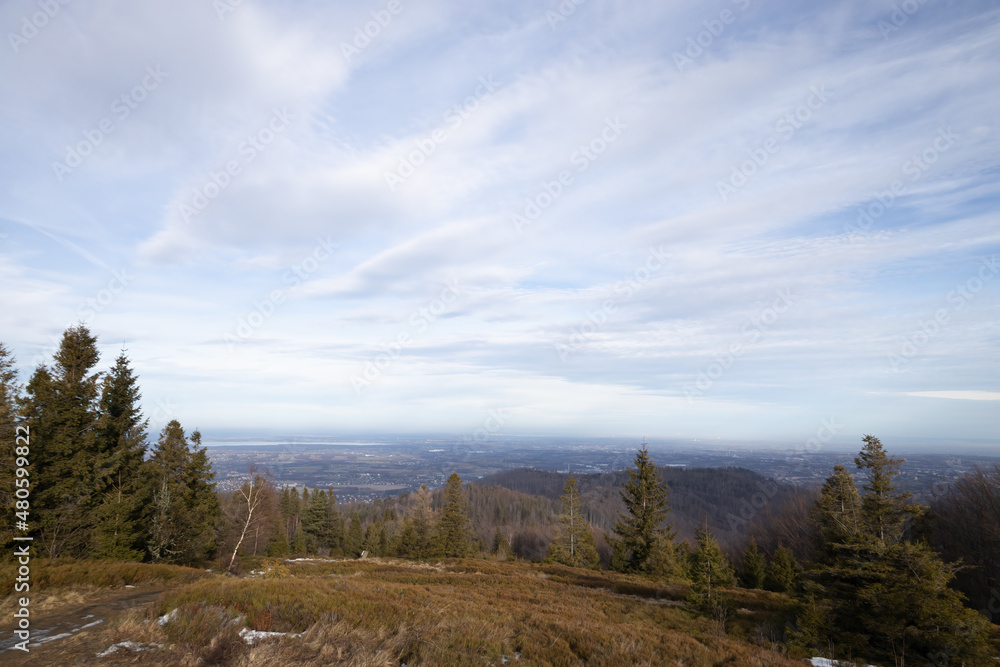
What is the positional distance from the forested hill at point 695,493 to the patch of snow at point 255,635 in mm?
122331

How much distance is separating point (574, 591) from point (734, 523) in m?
128

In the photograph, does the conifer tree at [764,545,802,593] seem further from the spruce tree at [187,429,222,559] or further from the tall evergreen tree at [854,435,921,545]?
the spruce tree at [187,429,222,559]

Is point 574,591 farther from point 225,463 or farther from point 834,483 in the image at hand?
point 225,463

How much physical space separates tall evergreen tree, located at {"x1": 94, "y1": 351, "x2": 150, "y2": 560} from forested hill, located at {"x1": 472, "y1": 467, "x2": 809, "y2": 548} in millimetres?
114476

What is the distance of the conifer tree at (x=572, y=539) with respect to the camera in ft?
129

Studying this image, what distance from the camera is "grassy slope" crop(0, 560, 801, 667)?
690 cm

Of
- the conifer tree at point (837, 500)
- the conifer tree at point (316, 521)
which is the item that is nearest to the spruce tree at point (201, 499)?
the conifer tree at point (316, 521)

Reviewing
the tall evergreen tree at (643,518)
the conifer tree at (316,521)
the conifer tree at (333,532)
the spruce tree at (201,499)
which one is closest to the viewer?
the spruce tree at (201,499)

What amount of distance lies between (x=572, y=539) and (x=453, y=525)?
42.9 ft

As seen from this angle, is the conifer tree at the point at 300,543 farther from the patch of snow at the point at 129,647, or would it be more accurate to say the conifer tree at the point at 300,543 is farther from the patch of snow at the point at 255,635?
the patch of snow at the point at 129,647

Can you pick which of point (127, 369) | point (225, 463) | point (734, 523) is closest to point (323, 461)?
point (225, 463)

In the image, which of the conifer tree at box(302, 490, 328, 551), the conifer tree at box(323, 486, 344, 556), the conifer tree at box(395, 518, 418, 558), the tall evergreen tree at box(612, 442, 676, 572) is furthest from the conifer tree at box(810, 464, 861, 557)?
the conifer tree at box(302, 490, 328, 551)

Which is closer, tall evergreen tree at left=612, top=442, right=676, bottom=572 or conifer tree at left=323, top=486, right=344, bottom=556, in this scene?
tall evergreen tree at left=612, top=442, right=676, bottom=572

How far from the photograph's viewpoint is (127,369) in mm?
23828
